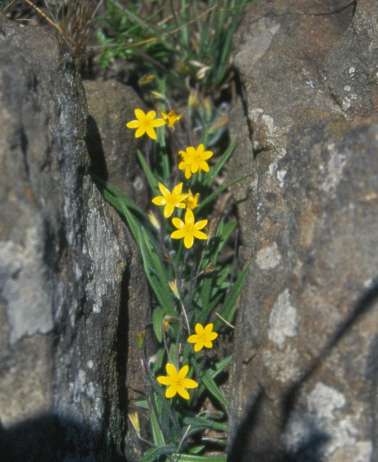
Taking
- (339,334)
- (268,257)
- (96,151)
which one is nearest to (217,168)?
(96,151)

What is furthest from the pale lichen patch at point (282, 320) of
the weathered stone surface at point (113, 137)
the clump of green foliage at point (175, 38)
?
the clump of green foliage at point (175, 38)

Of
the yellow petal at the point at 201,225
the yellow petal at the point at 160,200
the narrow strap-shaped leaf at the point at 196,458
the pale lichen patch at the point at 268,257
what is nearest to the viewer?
the pale lichen patch at the point at 268,257

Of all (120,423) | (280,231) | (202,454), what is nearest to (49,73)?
(280,231)

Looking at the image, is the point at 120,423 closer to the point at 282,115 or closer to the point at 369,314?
the point at 369,314

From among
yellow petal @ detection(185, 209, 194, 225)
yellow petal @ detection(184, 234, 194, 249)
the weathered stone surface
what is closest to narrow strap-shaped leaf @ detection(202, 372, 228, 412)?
yellow petal @ detection(184, 234, 194, 249)

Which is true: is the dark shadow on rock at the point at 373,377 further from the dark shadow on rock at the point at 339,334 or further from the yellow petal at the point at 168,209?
the yellow petal at the point at 168,209

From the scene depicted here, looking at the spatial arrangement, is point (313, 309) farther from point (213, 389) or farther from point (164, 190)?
point (164, 190)
